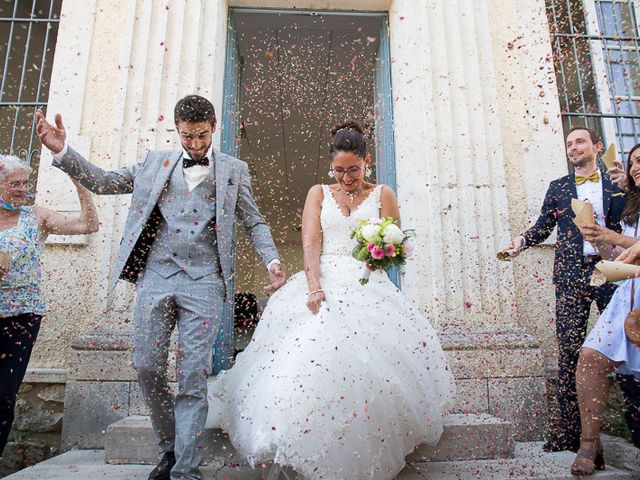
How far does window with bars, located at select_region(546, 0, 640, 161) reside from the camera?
209 inches

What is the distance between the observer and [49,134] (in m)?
2.83

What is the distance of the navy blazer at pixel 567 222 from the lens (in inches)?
151

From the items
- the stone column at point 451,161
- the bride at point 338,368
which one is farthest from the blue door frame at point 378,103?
the bride at point 338,368

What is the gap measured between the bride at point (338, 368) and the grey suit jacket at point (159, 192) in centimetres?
38

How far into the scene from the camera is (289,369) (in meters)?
2.76

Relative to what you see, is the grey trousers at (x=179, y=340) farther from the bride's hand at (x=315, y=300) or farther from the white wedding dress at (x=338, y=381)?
the bride's hand at (x=315, y=300)

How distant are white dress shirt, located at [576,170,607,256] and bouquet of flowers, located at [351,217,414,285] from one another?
1491 millimetres

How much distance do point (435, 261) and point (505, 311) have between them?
0.71 m

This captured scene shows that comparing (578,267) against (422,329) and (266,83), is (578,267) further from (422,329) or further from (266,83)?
(266,83)

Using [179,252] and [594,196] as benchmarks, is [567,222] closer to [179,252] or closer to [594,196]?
[594,196]

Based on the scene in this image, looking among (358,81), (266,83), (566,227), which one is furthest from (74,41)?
(566,227)

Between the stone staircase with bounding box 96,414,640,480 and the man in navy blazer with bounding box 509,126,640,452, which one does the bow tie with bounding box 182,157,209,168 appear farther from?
the man in navy blazer with bounding box 509,126,640,452

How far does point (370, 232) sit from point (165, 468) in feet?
5.51

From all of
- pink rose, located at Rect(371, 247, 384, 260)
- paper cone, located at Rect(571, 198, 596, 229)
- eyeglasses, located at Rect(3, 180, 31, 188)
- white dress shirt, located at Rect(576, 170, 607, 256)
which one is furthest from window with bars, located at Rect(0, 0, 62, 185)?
white dress shirt, located at Rect(576, 170, 607, 256)
